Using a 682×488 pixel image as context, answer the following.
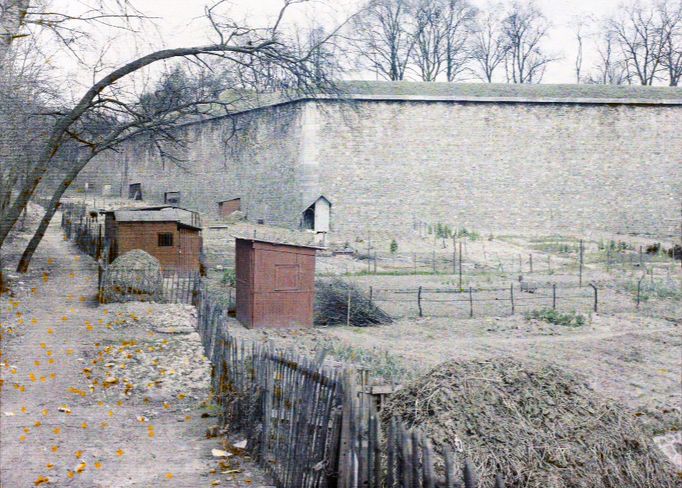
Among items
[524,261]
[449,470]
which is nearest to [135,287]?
[449,470]

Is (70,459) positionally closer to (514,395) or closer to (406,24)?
(514,395)

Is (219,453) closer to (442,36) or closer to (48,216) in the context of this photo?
(48,216)

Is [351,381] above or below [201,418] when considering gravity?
above

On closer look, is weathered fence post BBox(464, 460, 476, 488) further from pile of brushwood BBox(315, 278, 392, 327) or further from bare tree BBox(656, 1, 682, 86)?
bare tree BBox(656, 1, 682, 86)

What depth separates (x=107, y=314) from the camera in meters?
Answer: 14.4

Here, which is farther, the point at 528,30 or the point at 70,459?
the point at 528,30

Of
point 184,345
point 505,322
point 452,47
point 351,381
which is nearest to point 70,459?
point 351,381

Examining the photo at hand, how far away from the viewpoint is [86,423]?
8.08 m

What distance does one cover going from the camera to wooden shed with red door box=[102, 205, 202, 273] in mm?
18938

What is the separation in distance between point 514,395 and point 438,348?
845cm

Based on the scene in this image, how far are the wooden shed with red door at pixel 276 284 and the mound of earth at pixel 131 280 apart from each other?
191 centimetres

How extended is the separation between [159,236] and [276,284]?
454 cm

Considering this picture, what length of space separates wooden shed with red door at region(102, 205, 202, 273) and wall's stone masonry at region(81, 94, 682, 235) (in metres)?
11.4

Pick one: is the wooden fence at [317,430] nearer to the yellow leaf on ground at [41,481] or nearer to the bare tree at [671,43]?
the yellow leaf on ground at [41,481]
